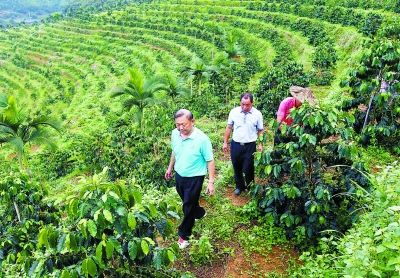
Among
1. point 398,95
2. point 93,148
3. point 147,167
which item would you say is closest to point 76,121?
point 93,148

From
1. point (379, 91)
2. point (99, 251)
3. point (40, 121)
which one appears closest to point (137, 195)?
point (99, 251)

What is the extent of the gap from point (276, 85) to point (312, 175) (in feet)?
22.2

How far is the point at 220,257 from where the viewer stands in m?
4.45

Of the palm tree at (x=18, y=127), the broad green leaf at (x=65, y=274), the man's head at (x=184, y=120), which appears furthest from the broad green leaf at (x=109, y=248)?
the palm tree at (x=18, y=127)

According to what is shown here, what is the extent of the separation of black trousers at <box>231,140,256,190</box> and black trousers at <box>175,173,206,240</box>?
1.03 metres

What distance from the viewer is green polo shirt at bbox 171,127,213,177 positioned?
4.15m

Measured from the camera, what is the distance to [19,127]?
30.0 feet

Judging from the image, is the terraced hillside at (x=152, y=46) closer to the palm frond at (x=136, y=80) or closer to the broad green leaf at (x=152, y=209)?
the palm frond at (x=136, y=80)

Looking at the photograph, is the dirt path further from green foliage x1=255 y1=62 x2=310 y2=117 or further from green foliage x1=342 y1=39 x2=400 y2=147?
green foliage x1=255 y1=62 x2=310 y2=117

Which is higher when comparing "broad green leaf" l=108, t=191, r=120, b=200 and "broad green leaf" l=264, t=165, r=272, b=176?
"broad green leaf" l=108, t=191, r=120, b=200

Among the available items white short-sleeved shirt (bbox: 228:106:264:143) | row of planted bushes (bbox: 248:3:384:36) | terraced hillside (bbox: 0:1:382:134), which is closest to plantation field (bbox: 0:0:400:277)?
row of planted bushes (bbox: 248:3:384:36)

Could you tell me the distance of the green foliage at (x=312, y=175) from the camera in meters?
4.09

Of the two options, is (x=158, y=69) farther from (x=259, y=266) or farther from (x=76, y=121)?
(x=259, y=266)

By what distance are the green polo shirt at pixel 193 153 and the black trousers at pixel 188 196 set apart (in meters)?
0.07
